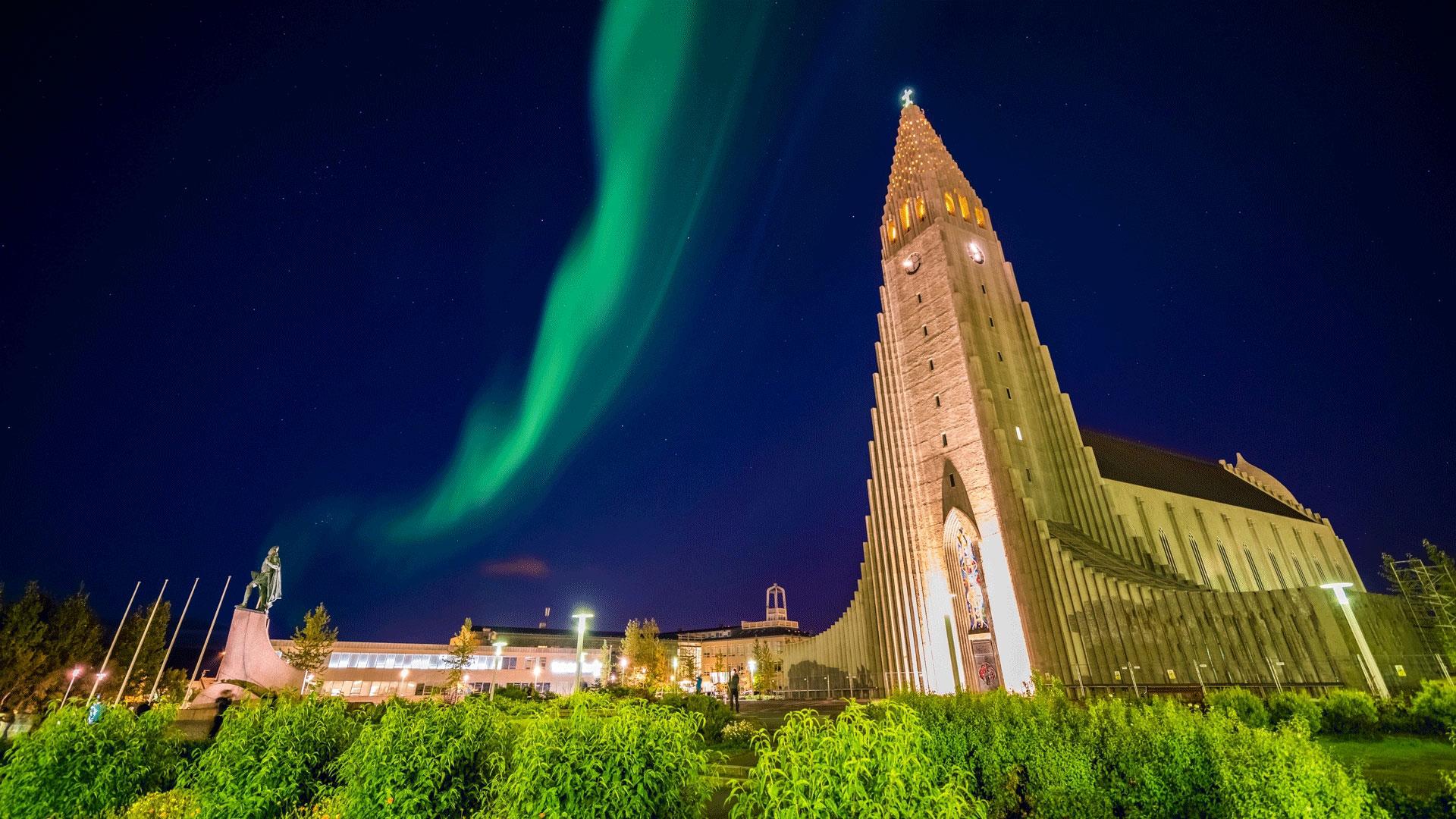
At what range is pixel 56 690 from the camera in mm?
37000

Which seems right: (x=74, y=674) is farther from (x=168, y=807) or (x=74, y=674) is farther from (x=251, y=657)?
(x=168, y=807)

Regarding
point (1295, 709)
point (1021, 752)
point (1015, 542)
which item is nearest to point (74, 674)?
point (1021, 752)

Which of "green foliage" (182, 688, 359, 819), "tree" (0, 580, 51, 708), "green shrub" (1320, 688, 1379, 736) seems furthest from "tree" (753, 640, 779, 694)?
"green foliage" (182, 688, 359, 819)

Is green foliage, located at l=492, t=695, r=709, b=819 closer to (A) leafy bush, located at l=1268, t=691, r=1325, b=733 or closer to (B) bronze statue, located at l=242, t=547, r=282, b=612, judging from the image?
(A) leafy bush, located at l=1268, t=691, r=1325, b=733

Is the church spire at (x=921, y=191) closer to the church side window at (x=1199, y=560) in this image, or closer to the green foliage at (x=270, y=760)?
the church side window at (x=1199, y=560)

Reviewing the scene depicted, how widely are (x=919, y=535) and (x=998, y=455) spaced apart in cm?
843

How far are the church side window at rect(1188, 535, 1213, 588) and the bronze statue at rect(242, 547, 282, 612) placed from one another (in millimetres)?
57578

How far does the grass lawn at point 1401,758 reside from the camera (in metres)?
9.83

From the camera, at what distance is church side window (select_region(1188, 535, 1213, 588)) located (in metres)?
43.5

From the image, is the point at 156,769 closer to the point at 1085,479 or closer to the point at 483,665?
the point at 1085,479

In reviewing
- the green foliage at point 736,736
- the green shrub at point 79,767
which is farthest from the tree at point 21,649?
the green foliage at point 736,736

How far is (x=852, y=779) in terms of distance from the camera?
4.79 metres

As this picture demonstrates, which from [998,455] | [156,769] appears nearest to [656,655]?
[998,455]

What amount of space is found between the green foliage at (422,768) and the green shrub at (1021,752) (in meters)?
6.56
